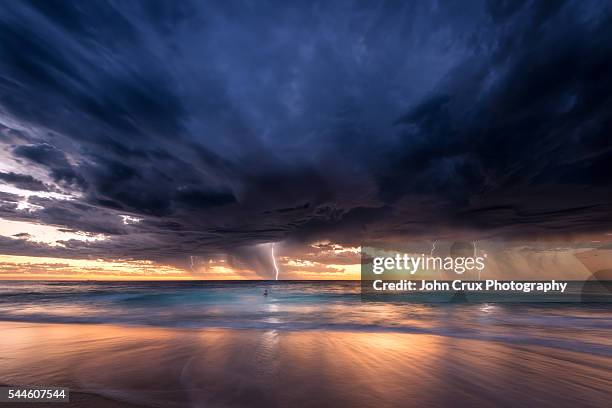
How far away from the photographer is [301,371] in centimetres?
822

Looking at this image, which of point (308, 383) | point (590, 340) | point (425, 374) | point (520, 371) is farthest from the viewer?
point (590, 340)

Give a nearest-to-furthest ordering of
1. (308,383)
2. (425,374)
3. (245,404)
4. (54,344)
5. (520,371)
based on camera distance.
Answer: (245,404) → (308,383) → (425,374) → (520,371) → (54,344)

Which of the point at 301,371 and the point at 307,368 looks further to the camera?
the point at 307,368

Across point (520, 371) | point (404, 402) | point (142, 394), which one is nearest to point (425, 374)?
point (404, 402)

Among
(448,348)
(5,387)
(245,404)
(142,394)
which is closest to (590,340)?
(448,348)

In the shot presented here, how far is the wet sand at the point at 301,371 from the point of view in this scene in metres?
6.30

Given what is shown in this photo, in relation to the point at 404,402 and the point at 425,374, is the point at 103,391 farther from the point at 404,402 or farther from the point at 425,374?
the point at 425,374

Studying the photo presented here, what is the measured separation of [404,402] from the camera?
614 cm

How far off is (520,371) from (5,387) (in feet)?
44.9

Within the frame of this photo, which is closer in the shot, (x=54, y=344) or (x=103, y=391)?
(x=103, y=391)

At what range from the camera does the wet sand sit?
20.7ft

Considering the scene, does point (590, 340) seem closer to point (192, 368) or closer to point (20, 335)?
point (192, 368)

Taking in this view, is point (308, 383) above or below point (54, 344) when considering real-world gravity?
above

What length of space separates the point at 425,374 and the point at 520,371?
126 inches
